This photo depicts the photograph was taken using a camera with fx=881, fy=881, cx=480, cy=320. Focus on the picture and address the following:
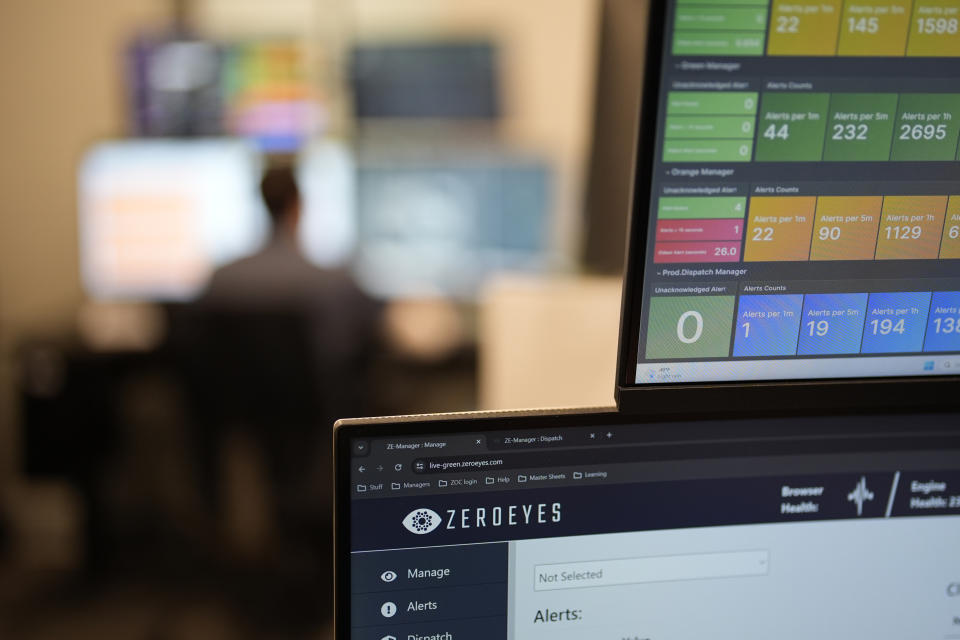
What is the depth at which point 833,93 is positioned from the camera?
629mm

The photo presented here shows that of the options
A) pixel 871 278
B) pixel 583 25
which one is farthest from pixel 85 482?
pixel 871 278

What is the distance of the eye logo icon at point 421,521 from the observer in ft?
2.21

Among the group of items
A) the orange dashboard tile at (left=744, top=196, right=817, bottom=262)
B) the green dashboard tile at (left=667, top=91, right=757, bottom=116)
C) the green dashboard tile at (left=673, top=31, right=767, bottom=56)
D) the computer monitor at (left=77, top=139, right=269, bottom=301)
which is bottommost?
the computer monitor at (left=77, top=139, right=269, bottom=301)

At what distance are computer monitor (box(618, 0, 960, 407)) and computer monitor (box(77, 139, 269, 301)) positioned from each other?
9.12 feet

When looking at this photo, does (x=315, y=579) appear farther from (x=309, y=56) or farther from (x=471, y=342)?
(x=309, y=56)

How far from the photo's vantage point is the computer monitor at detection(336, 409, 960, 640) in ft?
2.20

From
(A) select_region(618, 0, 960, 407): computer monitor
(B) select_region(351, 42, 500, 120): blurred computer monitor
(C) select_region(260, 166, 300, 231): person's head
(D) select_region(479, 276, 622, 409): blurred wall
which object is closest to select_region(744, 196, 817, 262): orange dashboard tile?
(A) select_region(618, 0, 960, 407): computer monitor

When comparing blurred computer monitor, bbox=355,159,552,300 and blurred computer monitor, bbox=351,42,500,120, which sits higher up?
blurred computer monitor, bbox=351,42,500,120

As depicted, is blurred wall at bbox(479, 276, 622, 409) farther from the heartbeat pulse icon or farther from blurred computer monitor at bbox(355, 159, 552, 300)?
blurred computer monitor at bbox(355, 159, 552, 300)

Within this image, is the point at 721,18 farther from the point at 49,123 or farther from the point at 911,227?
the point at 49,123

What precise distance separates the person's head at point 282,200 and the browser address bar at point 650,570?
7.59ft

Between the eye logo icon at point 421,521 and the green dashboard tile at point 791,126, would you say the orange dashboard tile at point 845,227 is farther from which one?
the eye logo icon at point 421,521

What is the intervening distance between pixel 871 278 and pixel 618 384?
21 centimetres

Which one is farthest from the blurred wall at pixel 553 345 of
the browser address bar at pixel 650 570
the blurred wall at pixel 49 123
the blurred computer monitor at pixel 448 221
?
the blurred wall at pixel 49 123
